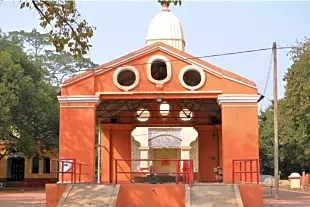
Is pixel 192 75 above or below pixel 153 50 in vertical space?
below

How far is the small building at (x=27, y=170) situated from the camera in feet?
126

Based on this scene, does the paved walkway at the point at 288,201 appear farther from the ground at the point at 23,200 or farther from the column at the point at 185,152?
the column at the point at 185,152

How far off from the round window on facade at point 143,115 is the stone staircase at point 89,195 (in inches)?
367

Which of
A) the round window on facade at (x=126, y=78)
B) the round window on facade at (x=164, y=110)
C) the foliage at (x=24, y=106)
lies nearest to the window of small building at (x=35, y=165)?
the foliage at (x=24, y=106)

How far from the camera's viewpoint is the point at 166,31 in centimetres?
3219

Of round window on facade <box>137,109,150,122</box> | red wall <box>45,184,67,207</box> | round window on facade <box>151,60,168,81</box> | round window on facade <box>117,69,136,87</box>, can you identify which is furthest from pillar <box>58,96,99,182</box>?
round window on facade <box>137,109,150,122</box>

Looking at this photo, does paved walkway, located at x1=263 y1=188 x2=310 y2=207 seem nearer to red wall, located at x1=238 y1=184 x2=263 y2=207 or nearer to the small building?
red wall, located at x1=238 y1=184 x2=263 y2=207

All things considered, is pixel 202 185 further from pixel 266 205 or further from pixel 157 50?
pixel 157 50

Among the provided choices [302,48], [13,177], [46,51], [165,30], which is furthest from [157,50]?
[46,51]

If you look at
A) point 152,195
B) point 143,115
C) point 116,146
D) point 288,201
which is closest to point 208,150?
point 143,115

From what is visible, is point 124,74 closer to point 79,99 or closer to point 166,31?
point 79,99

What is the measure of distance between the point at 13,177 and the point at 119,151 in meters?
17.2

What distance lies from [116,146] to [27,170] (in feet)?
54.2

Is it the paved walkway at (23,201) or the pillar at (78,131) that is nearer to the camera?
the pillar at (78,131)
